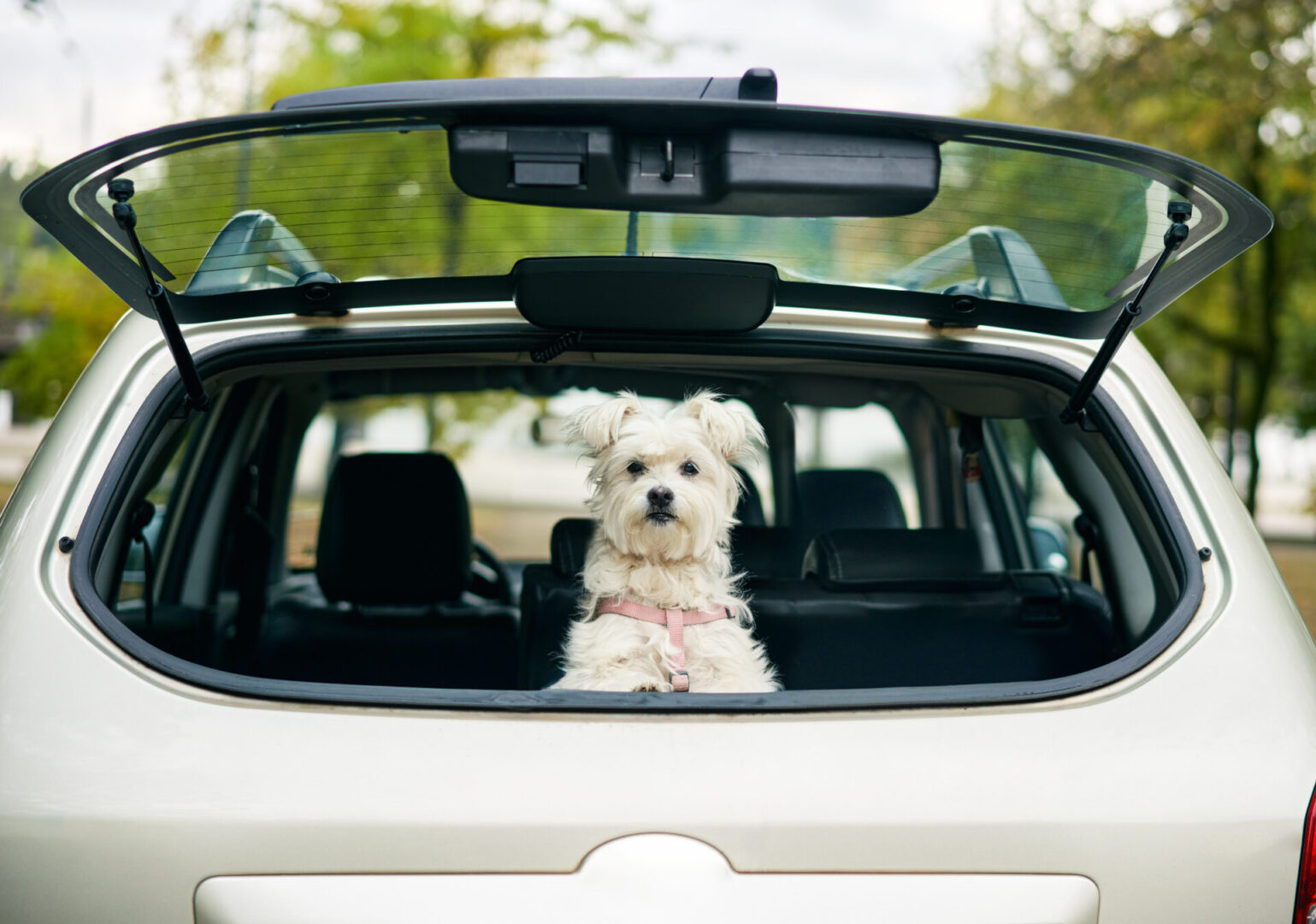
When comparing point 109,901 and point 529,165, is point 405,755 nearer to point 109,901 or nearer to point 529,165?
point 109,901

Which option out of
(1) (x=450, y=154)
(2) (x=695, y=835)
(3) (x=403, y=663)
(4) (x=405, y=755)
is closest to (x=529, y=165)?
(1) (x=450, y=154)

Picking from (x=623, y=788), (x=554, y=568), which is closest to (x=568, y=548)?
(x=554, y=568)

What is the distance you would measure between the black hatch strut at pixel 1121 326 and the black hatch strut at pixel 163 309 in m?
1.64

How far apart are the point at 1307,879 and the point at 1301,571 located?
45.8 feet

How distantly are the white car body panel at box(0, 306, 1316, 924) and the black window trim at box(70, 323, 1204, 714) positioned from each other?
2 cm

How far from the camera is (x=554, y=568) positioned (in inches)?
119

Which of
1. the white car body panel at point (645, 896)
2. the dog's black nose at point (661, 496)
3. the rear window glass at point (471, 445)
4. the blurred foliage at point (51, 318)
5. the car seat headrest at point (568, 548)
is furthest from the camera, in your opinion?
the blurred foliage at point (51, 318)

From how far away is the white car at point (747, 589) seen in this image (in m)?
1.52

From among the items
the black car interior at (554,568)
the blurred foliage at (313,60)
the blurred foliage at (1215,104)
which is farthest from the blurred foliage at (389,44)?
the black car interior at (554,568)

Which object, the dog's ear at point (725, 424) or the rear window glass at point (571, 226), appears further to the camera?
the dog's ear at point (725, 424)

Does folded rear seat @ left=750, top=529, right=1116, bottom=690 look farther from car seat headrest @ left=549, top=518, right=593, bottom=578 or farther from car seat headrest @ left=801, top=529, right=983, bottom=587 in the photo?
car seat headrest @ left=549, top=518, right=593, bottom=578

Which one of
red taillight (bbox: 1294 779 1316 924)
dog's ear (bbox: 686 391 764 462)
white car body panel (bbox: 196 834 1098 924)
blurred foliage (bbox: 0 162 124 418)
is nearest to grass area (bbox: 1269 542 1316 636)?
dog's ear (bbox: 686 391 764 462)

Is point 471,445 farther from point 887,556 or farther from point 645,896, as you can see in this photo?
point 645,896

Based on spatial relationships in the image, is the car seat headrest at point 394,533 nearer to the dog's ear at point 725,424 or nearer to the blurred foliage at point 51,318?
the dog's ear at point 725,424
